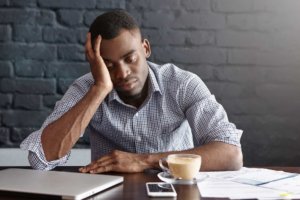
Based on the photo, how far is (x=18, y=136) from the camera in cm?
208

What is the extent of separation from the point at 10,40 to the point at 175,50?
712 mm

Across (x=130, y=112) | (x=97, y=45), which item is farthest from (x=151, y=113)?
(x=97, y=45)

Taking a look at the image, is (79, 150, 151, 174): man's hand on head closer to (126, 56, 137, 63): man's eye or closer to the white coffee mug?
the white coffee mug

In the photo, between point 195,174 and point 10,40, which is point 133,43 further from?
point 10,40

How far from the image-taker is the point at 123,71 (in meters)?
1.55

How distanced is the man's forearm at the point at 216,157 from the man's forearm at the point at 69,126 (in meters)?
0.28

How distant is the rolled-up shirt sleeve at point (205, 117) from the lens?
1.48m

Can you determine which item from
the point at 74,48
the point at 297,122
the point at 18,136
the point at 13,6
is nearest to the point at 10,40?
the point at 13,6

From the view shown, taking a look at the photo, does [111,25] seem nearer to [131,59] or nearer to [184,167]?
[131,59]

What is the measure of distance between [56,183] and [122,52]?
600 mm

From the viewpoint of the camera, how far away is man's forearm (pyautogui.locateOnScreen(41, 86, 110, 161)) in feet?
4.81

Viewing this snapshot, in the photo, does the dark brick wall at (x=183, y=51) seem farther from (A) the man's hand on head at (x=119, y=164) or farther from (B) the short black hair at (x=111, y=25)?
(A) the man's hand on head at (x=119, y=164)

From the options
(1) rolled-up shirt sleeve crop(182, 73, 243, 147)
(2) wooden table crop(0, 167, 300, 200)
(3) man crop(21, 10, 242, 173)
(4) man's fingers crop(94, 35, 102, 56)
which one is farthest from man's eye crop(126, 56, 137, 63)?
(2) wooden table crop(0, 167, 300, 200)

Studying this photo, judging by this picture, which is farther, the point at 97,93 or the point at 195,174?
the point at 97,93
